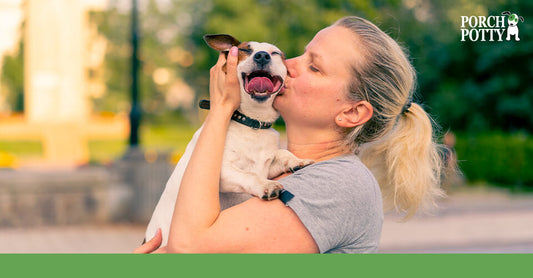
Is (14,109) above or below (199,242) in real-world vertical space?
below

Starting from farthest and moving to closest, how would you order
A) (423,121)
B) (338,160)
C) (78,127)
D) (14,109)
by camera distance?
(14,109), (78,127), (423,121), (338,160)

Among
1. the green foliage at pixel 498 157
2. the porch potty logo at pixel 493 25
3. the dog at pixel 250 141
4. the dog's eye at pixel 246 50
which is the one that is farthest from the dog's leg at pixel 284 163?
the green foliage at pixel 498 157

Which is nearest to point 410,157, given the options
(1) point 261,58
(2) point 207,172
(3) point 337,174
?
(3) point 337,174

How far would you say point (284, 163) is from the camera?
222 centimetres

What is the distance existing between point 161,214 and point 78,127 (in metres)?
17.2

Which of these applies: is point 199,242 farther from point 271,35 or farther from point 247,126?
point 271,35

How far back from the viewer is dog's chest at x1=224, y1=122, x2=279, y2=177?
7.04 ft

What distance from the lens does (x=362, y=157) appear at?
253 centimetres

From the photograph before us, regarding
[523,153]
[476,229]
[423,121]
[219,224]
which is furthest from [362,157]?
[523,153]

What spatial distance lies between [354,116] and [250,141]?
399 millimetres

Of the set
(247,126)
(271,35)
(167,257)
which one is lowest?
(167,257)

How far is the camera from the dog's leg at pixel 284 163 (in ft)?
7.13

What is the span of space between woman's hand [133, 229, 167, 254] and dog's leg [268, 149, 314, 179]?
0.48m

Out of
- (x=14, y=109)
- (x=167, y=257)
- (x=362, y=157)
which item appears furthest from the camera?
(x=14, y=109)
